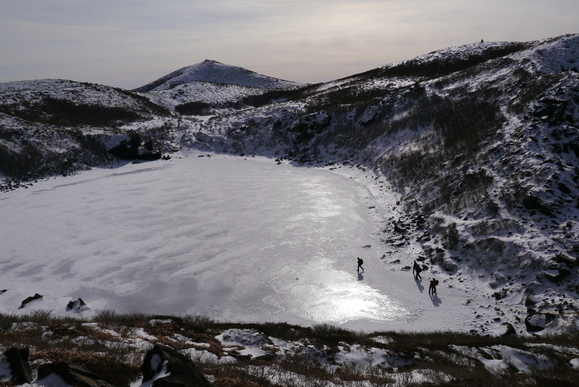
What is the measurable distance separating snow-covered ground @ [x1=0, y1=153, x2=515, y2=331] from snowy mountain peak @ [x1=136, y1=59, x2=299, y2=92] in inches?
4261

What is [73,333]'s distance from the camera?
12719mm

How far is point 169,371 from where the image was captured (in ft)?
24.6

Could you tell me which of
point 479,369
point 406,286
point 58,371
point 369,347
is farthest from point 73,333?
point 406,286

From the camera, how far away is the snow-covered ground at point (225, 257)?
18.7 meters

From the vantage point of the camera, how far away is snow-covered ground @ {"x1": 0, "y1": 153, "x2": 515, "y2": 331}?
18719mm

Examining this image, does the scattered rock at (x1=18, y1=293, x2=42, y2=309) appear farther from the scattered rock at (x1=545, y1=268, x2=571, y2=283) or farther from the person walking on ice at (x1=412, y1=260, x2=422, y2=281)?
the scattered rock at (x1=545, y1=268, x2=571, y2=283)

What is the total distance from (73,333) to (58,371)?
650cm

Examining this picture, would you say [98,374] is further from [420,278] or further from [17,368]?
[420,278]

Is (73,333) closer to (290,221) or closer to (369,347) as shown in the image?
(369,347)

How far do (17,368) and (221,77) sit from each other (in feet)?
482

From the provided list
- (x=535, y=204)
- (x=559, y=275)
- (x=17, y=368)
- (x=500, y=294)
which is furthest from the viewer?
(x=535, y=204)

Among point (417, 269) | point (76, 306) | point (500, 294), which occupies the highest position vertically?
point (76, 306)

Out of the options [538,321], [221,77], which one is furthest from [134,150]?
[221,77]

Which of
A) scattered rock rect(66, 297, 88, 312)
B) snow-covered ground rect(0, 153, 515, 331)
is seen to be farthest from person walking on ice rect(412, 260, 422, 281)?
scattered rock rect(66, 297, 88, 312)
